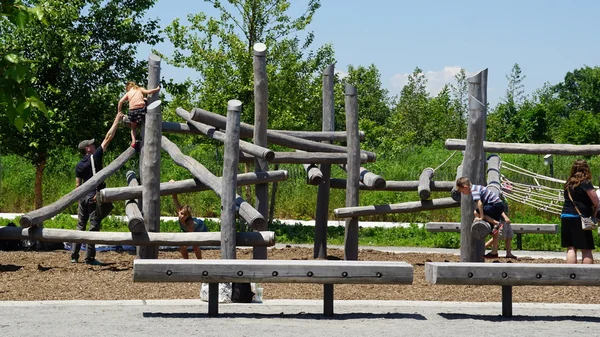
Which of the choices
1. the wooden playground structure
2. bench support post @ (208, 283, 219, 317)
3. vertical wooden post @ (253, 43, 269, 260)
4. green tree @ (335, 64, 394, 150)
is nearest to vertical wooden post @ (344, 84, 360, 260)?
the wooden playground structure

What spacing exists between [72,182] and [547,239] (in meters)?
14.2

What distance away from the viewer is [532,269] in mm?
9008

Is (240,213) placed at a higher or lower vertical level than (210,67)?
lower

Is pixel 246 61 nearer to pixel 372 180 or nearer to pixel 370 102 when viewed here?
pixel 372 180

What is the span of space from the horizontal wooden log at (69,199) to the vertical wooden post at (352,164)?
296cm

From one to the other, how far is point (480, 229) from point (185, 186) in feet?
11.8

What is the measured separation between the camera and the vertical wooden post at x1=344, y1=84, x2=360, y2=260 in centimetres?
1330

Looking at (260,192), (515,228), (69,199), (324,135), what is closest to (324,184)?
(324,135)

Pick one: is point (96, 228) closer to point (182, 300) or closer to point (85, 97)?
point (182, 300)

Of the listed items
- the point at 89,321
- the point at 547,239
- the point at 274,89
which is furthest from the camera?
the point at 274,89

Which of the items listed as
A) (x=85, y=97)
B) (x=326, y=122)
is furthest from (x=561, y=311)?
(x=85, y=97)

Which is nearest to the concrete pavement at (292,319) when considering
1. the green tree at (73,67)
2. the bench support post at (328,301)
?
the bench support post at (328,301)

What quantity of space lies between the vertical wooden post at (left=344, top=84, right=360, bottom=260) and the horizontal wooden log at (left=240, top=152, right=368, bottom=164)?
0.18 m

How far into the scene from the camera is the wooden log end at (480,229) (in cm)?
1078
